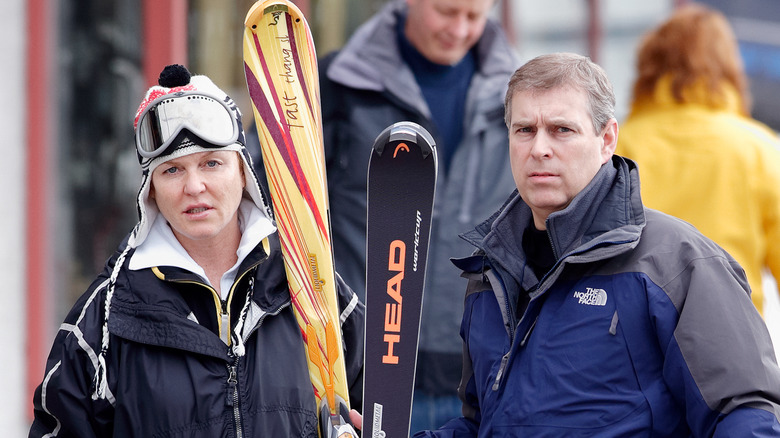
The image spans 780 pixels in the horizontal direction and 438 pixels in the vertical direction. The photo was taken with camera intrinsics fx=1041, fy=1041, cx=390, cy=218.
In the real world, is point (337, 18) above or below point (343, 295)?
above

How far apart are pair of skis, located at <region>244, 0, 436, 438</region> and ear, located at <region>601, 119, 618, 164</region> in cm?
46

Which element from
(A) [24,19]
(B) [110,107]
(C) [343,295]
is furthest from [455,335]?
(A) [24,19]

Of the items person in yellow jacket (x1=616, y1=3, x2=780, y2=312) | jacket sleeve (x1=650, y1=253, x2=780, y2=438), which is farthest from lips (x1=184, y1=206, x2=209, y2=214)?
person in yellow jacket (x1=616, y1=3, x2=780, y2=312)

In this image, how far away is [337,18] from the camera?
17.9 feet

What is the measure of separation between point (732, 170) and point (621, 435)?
5.29 feet

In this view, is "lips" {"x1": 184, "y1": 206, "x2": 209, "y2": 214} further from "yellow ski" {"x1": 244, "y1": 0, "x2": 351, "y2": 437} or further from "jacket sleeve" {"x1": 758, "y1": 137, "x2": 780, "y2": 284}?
"jacket sleeve" {"x1": 758, "y1": 137, "x2": 780, "y2": 284}

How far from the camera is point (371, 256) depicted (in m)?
2.53

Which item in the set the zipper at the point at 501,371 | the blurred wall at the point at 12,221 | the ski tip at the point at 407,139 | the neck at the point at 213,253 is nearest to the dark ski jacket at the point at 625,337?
the zipper at the point at 501,371

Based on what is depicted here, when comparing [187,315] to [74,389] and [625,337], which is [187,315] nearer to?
[74,389]

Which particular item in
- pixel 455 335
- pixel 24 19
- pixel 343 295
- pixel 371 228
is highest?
pixel 24 19

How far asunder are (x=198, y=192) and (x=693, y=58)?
197 centimetres

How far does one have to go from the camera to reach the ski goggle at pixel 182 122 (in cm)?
236

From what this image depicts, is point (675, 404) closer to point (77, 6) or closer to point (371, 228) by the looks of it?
point (371, 228)

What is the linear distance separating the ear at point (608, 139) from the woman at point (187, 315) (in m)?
0.79
